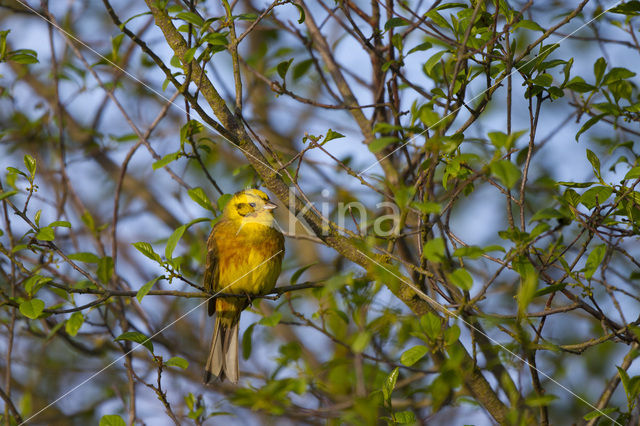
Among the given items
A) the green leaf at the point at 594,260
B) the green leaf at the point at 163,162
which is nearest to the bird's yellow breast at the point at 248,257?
the green leaf at the point at 163,162

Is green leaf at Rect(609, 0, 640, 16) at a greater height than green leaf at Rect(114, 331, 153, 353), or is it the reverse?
green leaf at Rect(609, 0, 640, 16)

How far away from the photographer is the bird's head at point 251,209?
4133 mm

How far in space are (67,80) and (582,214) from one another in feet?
12.2

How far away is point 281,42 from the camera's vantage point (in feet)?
17.6

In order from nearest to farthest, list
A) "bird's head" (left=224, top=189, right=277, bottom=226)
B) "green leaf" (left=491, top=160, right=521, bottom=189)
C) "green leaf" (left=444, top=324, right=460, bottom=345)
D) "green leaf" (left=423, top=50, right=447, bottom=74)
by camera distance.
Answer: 1. "green leaf" (left=491, top=160, right=521, bottom=189)
2. "green leaf" (left=444, top=324, right=460, bottom=345)
3. "green leaf" (left=423, top=50, right=447, bottom=74)
4. "bird's head" (left=224, top=189, right=277, bottom=226)

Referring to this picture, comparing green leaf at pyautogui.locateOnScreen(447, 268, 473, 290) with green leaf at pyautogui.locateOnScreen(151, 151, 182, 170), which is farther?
green leaf at pyautogui.locateOnScreen(151, 151, 182, 170)

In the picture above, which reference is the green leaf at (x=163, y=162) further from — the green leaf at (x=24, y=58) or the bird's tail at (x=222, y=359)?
the bird's tail at (x=222, y=359)

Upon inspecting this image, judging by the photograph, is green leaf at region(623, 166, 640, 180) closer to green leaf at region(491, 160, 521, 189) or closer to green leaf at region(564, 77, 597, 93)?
green leaf at region(564, 77, 597, 93)

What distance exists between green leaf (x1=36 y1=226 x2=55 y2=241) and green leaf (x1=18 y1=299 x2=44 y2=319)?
0.99ft

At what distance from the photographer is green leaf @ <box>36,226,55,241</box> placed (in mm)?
2535

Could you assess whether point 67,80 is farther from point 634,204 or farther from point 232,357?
point 634,204

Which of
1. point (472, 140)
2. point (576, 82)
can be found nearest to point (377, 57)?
point (472, 140)

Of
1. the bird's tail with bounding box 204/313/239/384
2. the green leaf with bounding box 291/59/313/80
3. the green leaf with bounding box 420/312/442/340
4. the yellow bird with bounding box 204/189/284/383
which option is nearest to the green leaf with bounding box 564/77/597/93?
the green leaf with bounding box 420/312/442/340

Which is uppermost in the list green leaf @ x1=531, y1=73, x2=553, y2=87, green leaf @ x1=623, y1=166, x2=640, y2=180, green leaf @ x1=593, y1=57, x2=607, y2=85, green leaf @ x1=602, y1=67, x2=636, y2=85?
green leaf @ x1=593, y1=57, x2=607, y2=85
